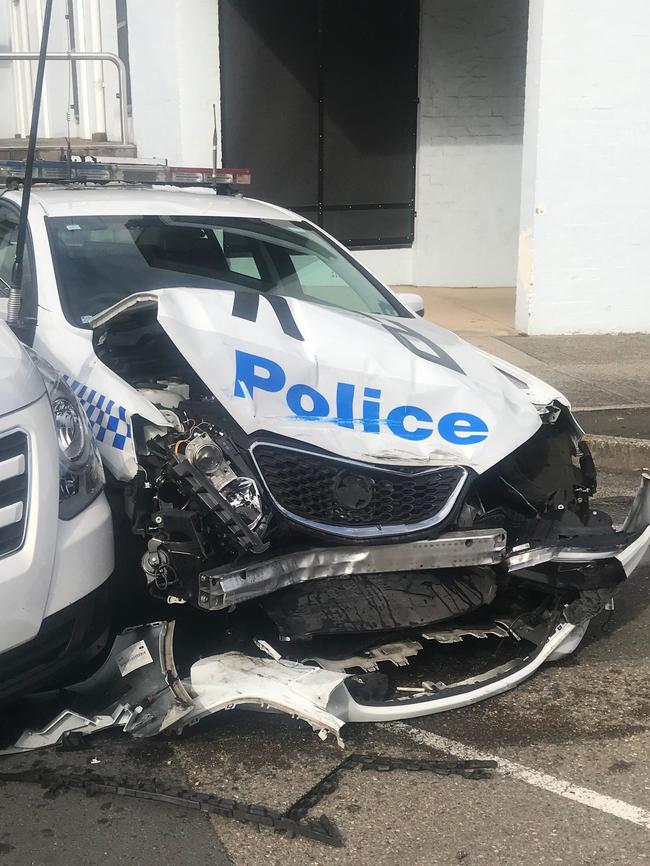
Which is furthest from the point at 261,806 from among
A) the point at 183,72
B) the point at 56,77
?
the point at 56,77

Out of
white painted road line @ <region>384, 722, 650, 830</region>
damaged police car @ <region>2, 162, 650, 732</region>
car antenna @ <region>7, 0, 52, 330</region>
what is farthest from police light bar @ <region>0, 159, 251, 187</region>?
white painted road line @ <region>384, 722, 650, 830</region>

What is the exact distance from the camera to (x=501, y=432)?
3557 millimetres

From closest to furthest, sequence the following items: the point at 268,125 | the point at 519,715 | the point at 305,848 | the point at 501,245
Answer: the point at 305,848, the point at 519,715, the point at 268,125, the point at 501,245

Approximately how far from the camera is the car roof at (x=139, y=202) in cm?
489

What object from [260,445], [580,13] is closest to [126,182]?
[260,445]

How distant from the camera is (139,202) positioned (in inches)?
199

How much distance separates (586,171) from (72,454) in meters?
8.07

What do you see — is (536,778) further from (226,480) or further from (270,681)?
(226,480)

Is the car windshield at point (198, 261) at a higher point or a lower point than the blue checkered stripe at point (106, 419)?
higher

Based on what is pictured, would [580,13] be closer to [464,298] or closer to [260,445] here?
[464,298]

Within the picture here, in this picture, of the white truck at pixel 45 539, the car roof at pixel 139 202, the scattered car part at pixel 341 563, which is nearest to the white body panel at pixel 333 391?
the scattered car part at pixel 341 563

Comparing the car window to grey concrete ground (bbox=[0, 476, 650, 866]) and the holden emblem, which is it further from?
grey concrete ground (bbox=[0, 476, 650, 866])

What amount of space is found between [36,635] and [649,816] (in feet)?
5.98

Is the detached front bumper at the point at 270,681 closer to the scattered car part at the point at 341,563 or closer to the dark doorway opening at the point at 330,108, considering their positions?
the scattered car part at the point at 341,563
